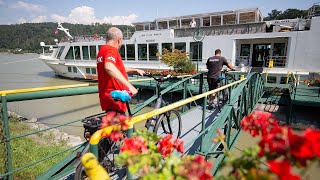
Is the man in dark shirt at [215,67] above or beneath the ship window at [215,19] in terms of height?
beneath

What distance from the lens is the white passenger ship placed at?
13016 mm

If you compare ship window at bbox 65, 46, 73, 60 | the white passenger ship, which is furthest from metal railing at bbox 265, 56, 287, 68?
ship window at bbox 65, 46, 73, 60

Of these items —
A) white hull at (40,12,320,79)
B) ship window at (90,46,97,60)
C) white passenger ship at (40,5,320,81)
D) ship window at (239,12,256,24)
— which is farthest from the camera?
ship window at (90,46,97,60)

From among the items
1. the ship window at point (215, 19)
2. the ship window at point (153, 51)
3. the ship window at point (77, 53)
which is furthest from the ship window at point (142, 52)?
the ship window at point (77, 53)

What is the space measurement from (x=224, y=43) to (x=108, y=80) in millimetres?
14151

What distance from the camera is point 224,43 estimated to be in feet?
50.4

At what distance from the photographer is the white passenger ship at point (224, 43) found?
1302cm

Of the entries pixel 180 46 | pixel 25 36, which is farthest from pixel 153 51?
pixel 25 36

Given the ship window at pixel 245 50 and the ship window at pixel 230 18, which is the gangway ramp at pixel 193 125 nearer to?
the ship window at pixel 245 50

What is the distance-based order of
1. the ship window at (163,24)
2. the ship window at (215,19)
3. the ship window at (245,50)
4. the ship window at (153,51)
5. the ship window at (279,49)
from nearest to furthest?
the ship window at (279,49)
the ship window at (245,50)
the ship window at (153,51)
the ship window at (215,19)
the ship window at (163,24)

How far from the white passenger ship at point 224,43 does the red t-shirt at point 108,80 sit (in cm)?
896

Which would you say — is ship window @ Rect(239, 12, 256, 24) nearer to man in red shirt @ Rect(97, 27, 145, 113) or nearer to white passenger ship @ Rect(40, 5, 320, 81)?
white passenger ship @ Rect(40, 5, 320, 81)

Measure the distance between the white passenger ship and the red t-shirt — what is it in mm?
8962

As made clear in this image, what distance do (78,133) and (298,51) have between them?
494 inches
